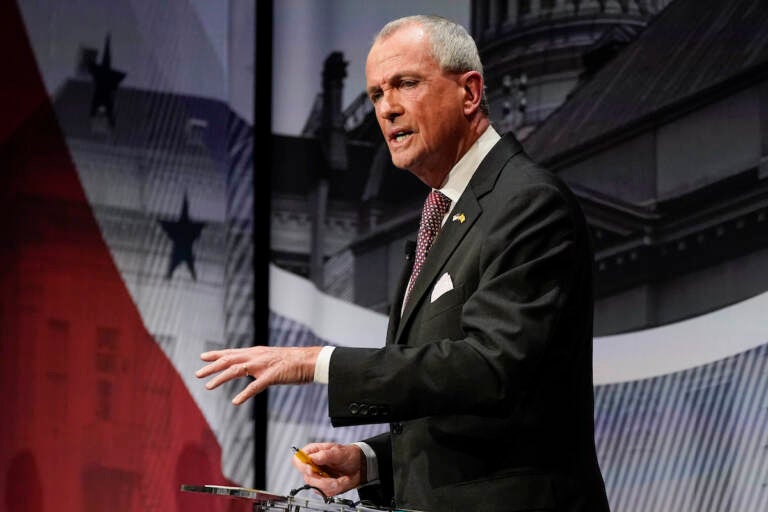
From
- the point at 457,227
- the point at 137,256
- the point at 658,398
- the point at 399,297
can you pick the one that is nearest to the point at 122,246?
the point at 137,256

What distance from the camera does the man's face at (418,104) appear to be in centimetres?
187

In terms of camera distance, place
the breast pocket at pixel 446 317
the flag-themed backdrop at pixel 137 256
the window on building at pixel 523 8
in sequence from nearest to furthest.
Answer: the breast pocket at pixel 446 317
the window on building at pixel 523 8
the flag-themed backdrop at pixel 137 256

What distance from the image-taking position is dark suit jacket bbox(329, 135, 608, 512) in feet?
5.18

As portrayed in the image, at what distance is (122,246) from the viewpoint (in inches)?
157

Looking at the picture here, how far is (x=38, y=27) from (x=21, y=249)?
31.5 inches

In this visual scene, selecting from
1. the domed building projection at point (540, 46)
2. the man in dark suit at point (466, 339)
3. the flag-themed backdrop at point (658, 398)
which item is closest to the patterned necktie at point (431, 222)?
the man in dark suit at point (466, 339)

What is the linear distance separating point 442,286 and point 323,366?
0.25 m

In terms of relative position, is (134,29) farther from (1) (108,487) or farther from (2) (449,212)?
(2) (449,212)

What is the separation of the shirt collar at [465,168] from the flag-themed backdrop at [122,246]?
6.83 feet

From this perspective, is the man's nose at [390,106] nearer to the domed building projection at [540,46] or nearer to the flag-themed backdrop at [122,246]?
the domed building projection at [540,46]

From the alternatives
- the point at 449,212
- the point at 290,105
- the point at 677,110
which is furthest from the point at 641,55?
the point at 449,212

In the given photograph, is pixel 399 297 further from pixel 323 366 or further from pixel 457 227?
pixel 323 366

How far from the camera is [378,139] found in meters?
3.83

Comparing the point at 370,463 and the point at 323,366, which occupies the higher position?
the point at 323,366
